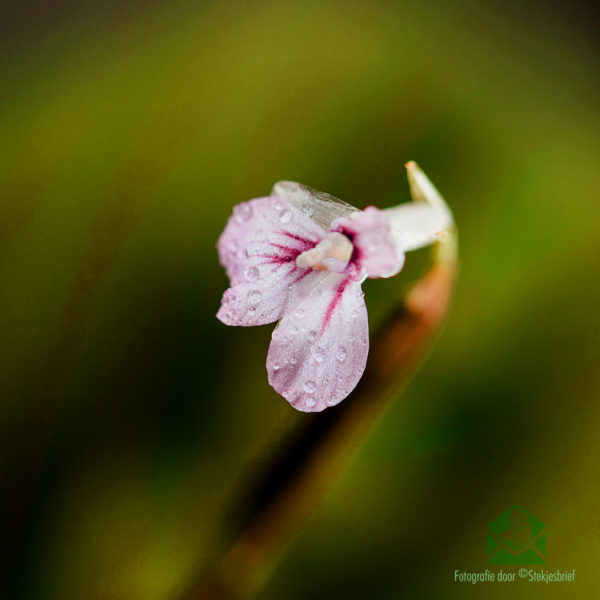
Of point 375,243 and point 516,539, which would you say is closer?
point 375,243

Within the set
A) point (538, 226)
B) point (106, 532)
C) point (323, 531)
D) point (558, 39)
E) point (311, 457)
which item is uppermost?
point (558, 39)

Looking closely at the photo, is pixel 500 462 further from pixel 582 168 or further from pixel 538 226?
pixel 582 168

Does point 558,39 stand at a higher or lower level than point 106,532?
higher

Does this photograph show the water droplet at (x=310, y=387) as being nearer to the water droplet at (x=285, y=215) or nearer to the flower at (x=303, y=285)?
the flower at (x=303, y=285)

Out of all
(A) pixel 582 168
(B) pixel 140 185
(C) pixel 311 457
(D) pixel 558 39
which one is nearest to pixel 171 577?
(C) pixel 311 457

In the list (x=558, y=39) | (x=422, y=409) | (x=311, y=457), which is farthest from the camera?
(x=558, y=39)

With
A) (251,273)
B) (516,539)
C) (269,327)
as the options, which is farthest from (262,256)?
(516,539)

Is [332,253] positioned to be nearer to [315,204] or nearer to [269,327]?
[315,204]
